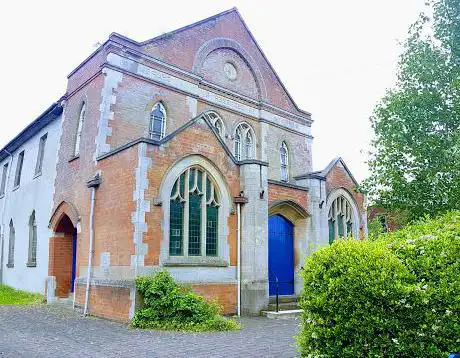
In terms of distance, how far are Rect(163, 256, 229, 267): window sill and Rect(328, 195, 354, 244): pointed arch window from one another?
637 cm

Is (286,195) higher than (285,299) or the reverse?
higher

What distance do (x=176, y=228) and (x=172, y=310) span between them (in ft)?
8.25

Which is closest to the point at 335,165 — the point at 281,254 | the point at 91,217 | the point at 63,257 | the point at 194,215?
the point at 281,254

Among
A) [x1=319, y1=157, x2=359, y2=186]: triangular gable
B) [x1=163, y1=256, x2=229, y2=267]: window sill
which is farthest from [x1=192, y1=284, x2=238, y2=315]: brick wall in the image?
[x1=319, y1=157, x2=359, y2=186]: triangular gable

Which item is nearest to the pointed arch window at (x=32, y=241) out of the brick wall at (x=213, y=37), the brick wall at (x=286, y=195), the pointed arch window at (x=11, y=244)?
the pointed arch window at (x=11, y=244)

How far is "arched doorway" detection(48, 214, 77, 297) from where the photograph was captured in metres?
16.3

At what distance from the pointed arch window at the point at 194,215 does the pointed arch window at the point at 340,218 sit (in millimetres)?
6484

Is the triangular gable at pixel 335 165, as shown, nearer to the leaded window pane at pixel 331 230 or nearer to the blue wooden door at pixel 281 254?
the leaded window pane at pixel 331 230

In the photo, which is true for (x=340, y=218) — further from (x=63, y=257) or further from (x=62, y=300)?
(x=62, y=300)

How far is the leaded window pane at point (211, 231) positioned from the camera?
13484 millimetres

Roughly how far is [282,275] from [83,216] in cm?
736

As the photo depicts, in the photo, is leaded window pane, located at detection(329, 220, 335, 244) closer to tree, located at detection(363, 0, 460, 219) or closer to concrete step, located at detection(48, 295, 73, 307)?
tree, located at detection(363, 0, 460, 219)

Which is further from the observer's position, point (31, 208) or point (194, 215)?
point (31, 208)

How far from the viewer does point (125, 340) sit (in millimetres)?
9070
